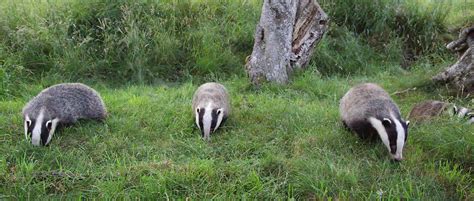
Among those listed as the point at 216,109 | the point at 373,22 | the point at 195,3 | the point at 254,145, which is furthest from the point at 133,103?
the point at 373,22

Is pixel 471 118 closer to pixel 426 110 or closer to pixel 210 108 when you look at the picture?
pixel 426 110

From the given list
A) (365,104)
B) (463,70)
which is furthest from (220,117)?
(463,70)

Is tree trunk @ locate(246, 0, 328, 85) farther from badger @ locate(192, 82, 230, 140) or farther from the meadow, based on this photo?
badger @ locate(192, 82, 230, 140)

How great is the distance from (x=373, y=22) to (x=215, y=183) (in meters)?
5.09

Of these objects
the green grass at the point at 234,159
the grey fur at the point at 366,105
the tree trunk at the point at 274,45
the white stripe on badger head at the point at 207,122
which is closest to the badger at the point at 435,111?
the green grass at the point at 234,159

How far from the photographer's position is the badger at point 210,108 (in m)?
4.68

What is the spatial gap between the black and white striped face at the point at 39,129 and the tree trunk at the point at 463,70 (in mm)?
4281

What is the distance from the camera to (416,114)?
16.5ft

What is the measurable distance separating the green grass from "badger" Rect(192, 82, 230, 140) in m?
0.09

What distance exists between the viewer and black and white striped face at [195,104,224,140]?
183 inches

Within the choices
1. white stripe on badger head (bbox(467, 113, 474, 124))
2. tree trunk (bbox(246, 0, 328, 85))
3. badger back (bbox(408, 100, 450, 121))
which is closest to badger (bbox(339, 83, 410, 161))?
badger back (bbox(408, 100, 450, 121))

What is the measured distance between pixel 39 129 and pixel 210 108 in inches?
57.2

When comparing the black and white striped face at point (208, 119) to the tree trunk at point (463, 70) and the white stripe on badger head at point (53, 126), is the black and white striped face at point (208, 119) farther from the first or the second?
the tree trunk at point (463, 70)

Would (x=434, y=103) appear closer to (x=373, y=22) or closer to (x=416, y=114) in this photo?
(x=416, y=114)
